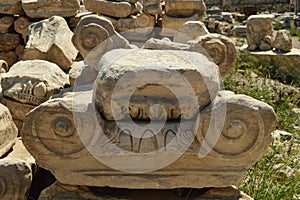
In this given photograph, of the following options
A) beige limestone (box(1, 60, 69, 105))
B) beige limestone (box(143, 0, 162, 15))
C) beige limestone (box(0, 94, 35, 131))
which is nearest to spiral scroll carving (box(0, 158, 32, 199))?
beige limestone (box(1, 60, 69, 105))

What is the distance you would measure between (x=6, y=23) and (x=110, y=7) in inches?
67.4

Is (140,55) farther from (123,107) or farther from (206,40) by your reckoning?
(206,40)

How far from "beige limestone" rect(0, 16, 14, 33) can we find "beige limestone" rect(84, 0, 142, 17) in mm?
1255

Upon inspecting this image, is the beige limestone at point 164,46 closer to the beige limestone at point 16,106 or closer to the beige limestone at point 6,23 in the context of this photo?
the beige limestone at point 16,106

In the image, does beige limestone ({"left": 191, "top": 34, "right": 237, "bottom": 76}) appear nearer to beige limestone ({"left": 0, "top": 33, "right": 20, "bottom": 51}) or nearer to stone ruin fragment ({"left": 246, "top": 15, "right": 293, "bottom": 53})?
beige limestone ({"left": 0, "top": 33, "right": 20, "bottom": 51})

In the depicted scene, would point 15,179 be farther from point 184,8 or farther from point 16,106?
point 184,8

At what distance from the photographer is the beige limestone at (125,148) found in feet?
5.89

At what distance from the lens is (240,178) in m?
1.91

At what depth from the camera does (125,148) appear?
1.85 m

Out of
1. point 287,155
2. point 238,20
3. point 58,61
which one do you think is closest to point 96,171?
point 287,155

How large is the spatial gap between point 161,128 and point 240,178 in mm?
470

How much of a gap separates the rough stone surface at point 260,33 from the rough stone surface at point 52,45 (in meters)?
4.88

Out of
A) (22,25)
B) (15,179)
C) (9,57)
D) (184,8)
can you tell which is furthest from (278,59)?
(15,179)

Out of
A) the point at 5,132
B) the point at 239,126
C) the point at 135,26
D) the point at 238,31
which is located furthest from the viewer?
the point at 238,31
